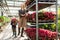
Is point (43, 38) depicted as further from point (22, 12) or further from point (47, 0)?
point (22, 12)

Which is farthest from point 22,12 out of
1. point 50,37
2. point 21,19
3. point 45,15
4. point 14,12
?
→ point 14,12

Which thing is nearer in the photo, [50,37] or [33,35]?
[50,37]

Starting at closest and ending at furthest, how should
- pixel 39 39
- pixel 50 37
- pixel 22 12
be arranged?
1. pixel 50 37
2. pixel 39 39
3. pixel 22 12

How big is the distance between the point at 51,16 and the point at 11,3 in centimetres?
988

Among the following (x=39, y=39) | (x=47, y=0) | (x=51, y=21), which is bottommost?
(x=39, y=39)

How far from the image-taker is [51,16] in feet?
11.4

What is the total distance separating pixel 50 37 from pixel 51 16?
2.75 ft

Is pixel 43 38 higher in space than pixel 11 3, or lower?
lower

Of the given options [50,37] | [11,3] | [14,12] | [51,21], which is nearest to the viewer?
[50,37]

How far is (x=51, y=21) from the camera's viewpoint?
134 inches

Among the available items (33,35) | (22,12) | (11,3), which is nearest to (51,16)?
(33,35)

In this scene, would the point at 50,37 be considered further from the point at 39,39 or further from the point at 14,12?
the point at 14,12

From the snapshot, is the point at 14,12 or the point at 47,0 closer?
the point at 47,0

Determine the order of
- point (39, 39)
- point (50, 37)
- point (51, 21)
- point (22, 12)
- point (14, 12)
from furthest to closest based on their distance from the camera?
point (14, 12) < point (22, 12) < point (51, 21) < point (39, 39) < point (50, 37)
